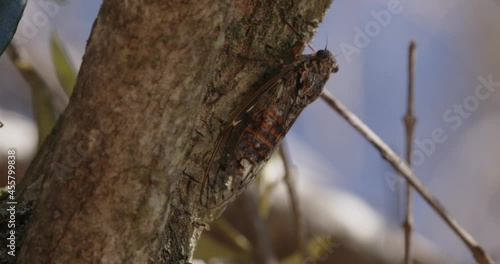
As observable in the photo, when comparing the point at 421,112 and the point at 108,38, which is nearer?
the point at 108,38

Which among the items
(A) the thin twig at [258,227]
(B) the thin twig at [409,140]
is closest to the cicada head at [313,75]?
(B) the thin twig at [409,140]

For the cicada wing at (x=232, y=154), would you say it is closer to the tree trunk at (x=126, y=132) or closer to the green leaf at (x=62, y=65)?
the tree trunk at (x=126, y=132)

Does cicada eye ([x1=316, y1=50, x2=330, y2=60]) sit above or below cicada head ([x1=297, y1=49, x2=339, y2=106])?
above

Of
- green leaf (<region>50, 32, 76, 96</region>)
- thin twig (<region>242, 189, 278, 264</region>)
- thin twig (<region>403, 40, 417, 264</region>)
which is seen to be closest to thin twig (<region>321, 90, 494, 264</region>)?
thin twig (<region>403, 40, 417, 264</region>)

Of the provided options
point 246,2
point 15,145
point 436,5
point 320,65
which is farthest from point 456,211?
point 246,2

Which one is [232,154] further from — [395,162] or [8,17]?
[395,162]

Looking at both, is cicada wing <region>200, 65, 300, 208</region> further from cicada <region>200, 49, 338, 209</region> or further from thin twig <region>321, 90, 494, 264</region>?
thin twig <region>321, 90, 494, 264</region>

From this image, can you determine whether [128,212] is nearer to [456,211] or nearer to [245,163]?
[245,163]
